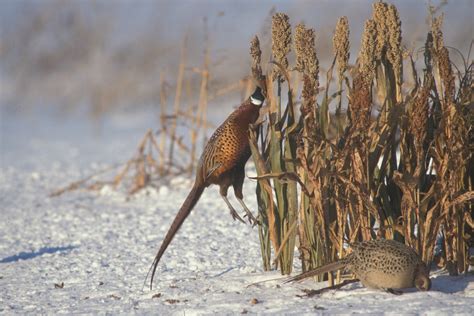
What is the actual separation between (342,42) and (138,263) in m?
1.93

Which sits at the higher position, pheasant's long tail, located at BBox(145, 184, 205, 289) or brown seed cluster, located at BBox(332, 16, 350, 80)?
brown seed cluster, located at BBox(332, 16, 350, 80)

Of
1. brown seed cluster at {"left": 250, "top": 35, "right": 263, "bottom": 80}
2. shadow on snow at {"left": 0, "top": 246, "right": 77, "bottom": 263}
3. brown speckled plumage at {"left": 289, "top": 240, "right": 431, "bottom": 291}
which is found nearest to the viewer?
brown speckled plumage at {"left": 289, "top": 240, "right": 431, "bottom": 291}

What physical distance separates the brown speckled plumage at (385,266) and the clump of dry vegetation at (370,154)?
0.12 m

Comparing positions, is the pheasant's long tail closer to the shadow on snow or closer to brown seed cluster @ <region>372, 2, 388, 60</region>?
brown seed cluster @ <region>372, 2, 388, 60</region>

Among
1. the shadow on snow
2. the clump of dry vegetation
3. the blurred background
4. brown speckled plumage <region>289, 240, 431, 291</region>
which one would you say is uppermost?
the blurred background

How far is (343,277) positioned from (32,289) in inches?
63.0

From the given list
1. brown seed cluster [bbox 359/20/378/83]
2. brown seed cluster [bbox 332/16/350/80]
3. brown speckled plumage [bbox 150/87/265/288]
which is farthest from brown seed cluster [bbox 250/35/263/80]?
brown seed cluster [bbox 359/20/378/83]

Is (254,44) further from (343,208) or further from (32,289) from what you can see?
(32,289)

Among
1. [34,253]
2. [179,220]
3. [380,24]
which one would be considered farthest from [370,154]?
[34,253]

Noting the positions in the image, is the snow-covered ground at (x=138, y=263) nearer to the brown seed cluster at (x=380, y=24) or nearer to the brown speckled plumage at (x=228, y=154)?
the brown speckled plumage at (x=228, y=154)

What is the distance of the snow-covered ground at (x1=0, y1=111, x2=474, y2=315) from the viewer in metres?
3.47

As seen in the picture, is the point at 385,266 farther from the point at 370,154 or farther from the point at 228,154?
the point at 228,154

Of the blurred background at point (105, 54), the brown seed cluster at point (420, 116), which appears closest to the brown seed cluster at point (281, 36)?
the brown seed cluster at point (420, 116)

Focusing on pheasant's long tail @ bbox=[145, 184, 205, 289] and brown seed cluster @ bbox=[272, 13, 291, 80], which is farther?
pheasant's long tail @ bbox=[145, 184, 205, 289]
